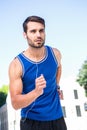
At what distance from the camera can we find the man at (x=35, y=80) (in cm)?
390

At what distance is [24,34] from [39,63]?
47 centimetres

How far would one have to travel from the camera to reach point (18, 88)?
3.83 metres

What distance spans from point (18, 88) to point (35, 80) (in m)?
0.25

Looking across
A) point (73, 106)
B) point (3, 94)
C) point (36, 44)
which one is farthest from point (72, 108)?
point (36, 44)

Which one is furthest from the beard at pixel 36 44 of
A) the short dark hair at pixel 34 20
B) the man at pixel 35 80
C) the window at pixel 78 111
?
the window at pixel 78 111

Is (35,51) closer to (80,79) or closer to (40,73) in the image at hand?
(40,73)

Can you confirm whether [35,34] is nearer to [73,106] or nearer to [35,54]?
[35,54]

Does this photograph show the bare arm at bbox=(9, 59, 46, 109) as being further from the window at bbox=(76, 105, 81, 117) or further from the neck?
the window at bbox=(76, 105, 81, 117)

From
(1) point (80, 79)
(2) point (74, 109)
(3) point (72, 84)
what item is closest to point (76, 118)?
(2) point (74, 109)

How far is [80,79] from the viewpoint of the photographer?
4644 cm

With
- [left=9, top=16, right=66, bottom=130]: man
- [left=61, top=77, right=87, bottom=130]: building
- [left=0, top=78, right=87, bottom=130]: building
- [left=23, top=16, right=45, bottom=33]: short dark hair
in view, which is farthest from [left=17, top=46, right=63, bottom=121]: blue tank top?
[left=61, top=77, right=87, bottom=130]: building

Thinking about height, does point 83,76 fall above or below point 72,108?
above

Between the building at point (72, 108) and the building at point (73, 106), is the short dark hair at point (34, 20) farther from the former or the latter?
the building at point (73, 106)

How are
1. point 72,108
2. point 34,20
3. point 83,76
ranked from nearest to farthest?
1. point 34,20
2. point 83,76
3. point 72,108
